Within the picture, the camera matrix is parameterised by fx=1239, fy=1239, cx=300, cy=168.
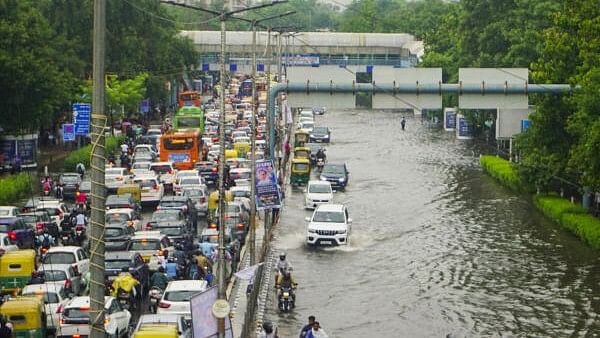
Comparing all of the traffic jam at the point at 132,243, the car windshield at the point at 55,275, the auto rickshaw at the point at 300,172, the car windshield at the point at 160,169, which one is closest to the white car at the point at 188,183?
the traffic jam at the point at 132,243

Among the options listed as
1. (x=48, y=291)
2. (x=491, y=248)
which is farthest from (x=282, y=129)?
(x=48, y=291)

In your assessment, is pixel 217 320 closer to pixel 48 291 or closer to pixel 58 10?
pixel 48 291

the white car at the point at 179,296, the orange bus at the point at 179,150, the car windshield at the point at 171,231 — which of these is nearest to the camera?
the white car at the point at 179,296

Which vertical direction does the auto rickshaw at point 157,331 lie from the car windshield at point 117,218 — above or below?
below

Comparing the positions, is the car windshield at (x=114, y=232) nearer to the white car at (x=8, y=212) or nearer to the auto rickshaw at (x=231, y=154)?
the white car at (x=8, y=212)

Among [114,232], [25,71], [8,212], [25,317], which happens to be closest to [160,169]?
[25,71]

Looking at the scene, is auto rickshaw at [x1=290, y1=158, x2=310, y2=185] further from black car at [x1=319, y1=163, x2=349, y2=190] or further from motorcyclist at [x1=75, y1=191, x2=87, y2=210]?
motorcyclist at [x1=75, y1=191, x2=87, y2=210]
